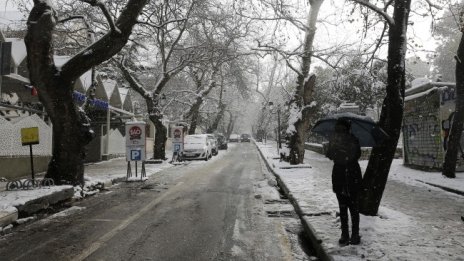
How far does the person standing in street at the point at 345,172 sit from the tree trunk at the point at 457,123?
9.05 metres

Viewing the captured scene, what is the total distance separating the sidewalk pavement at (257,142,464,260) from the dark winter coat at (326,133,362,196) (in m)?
0.75

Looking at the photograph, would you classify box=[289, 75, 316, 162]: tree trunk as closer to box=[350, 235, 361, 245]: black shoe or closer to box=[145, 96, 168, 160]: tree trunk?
box=[145, 96, 168, 160]: tree trunk

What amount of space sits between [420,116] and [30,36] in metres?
14.3

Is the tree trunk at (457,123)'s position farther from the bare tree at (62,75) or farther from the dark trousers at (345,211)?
the bare tree at (62,75)

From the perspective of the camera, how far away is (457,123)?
13.0 meters

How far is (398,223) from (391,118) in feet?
5.65

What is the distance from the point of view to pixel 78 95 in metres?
18.3

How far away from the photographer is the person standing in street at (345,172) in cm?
552

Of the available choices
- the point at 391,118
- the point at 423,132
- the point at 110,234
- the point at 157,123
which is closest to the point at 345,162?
the point at 391,118

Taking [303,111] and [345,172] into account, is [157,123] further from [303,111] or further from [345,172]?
[345,172]

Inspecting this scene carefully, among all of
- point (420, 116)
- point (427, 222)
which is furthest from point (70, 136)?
point (420, 116)

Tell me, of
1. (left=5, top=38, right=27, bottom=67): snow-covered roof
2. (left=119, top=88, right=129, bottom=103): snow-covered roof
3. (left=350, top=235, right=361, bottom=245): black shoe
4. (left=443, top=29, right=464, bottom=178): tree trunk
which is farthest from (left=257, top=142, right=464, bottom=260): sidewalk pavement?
(left=119, top=88, right=129, bottom=103): snow-covered roof

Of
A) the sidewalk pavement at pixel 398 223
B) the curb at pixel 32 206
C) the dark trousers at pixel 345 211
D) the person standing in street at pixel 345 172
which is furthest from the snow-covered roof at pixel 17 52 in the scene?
the dark trousers at pixel 345 211

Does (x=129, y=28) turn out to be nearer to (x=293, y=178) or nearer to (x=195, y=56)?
(x=293, y=178)
